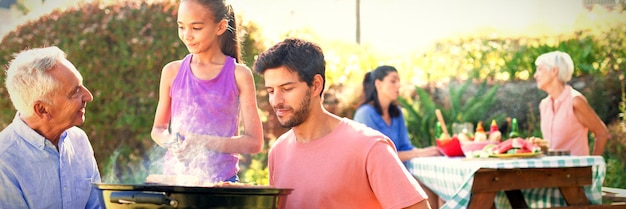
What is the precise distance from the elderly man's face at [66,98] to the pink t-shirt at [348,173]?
2.18ft

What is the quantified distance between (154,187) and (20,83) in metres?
0.78

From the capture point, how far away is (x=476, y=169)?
4570 millimetres

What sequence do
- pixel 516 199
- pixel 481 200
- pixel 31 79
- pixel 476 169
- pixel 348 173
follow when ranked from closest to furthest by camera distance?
pixel 348 173 < pixel 31 79 < pixel 476 169 < pixel 481 200 < pixel 516 199

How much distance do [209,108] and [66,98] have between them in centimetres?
46

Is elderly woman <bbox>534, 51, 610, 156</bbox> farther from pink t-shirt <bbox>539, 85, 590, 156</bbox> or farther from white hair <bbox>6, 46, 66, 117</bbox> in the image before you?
white hair <bbox>6, 46, 66, 117</bbox>

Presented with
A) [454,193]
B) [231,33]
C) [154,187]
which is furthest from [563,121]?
[154,187]

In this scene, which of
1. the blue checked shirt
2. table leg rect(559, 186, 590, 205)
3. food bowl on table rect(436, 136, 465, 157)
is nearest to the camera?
the blue checked shirt

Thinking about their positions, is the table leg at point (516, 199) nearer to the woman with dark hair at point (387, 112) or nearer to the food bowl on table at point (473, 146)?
the food bowl on table at point (473, 146)

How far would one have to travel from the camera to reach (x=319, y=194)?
244 cm

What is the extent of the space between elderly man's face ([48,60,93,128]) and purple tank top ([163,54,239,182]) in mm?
313

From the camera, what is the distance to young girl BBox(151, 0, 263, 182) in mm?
2828

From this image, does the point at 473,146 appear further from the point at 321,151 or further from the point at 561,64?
the point at 321,151

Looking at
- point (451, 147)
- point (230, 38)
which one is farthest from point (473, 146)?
point (230, 38)

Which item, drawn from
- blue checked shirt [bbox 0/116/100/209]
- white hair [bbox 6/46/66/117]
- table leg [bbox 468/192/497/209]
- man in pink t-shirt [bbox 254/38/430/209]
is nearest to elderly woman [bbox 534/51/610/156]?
table leg [bbox 468/192/497/209]
